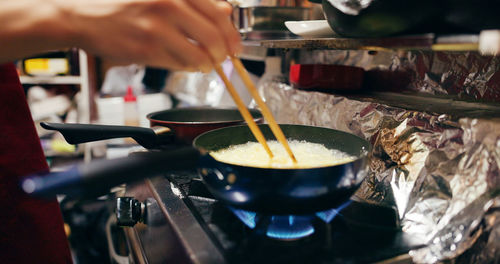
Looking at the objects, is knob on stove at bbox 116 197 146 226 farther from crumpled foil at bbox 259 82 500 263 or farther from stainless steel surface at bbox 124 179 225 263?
crumpled foil at bbox 259 82 500 263

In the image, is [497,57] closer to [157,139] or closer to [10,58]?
[157,139]

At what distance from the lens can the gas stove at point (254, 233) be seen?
0.64m

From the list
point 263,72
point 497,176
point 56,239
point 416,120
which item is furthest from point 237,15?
point 497,176

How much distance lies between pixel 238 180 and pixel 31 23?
390 millimetres

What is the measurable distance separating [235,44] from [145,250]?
60cm

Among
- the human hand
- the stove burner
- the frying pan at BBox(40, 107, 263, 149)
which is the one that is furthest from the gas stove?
the human hand

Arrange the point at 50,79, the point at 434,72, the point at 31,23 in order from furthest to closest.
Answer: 1. the point at 50,79
2. the point at 434,72
3. the point at 31,23

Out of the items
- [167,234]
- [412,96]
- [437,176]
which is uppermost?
[412,96]

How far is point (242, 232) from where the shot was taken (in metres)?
0.71

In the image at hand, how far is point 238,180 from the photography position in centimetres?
62

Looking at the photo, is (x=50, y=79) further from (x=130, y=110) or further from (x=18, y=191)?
(x=18, y=191)

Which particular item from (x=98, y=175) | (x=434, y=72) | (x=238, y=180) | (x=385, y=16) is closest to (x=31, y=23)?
(x=98, y=175)

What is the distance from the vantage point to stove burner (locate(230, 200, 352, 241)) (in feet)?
2.30

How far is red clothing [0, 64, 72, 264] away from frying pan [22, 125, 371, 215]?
0.61 m
